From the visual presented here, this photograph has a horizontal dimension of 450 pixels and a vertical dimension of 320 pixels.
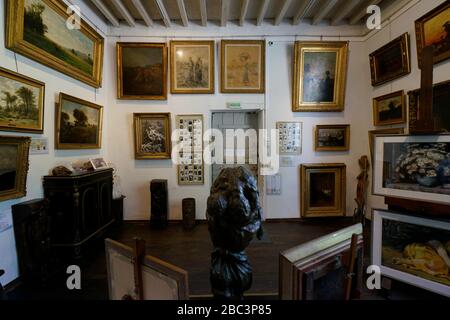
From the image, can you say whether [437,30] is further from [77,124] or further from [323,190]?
[77,124]

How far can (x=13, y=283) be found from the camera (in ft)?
6.50

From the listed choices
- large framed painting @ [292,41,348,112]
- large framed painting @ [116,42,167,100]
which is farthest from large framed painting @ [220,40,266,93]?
large framed painting @ [116,42,167,100]

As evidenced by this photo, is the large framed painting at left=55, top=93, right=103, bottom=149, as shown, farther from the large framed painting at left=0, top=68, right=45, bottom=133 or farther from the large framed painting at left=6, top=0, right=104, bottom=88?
the large framed painting at left=6, top=0, right=104, bottom=88

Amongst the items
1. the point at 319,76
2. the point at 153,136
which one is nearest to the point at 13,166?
the point at 153,136

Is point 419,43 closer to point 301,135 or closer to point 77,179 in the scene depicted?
point 301,135

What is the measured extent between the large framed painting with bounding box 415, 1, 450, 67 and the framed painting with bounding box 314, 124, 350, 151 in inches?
61.1

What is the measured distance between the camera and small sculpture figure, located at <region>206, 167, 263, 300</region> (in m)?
0.86

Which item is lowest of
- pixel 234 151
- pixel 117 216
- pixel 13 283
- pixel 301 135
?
pixel 13 283

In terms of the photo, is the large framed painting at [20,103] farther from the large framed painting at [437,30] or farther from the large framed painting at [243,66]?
the large framed painting at [437,30]

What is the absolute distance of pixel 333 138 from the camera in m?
3.78

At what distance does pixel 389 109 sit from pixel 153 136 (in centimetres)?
420

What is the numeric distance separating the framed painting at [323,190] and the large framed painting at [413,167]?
191cm
